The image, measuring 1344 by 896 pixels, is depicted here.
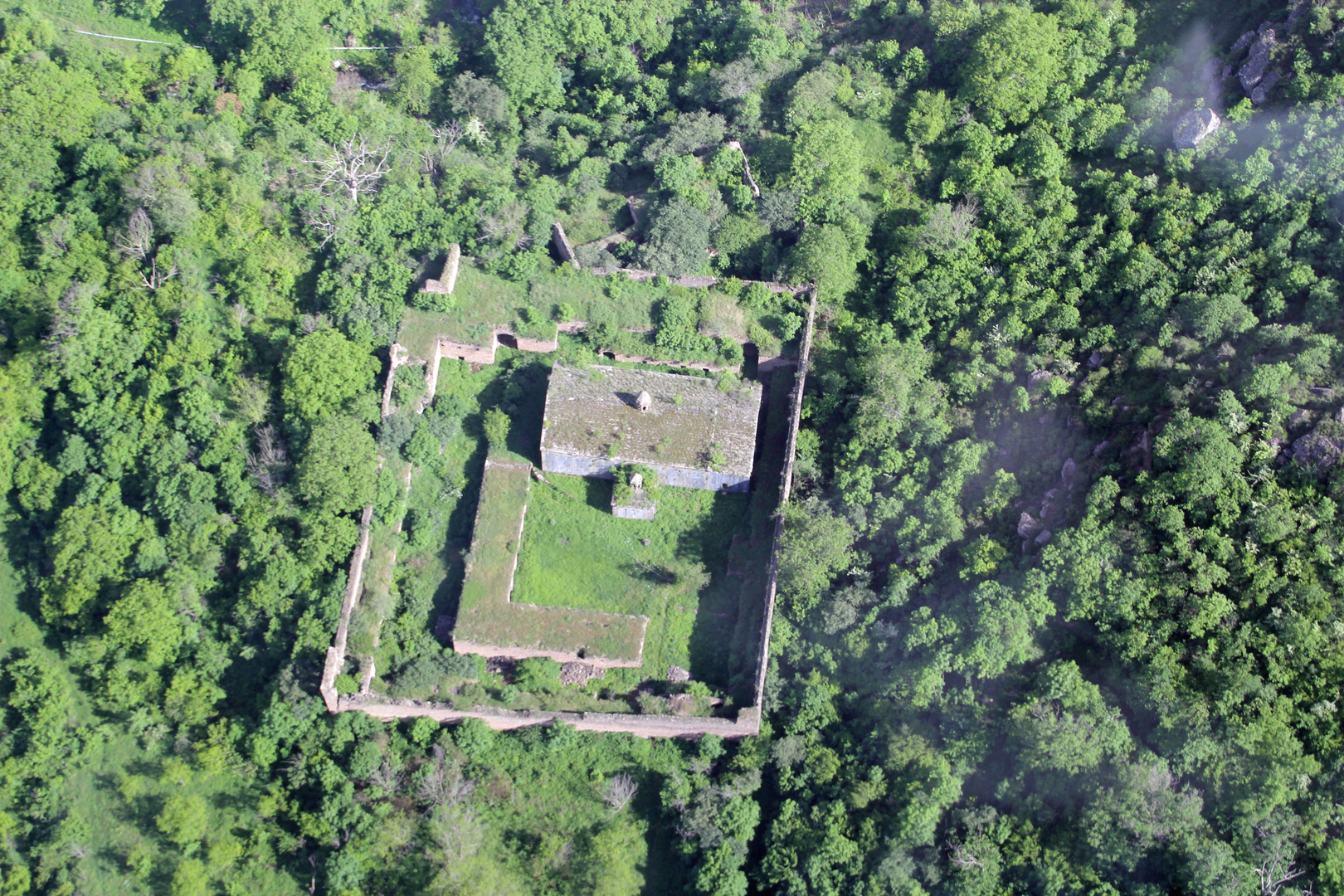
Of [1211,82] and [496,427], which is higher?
[1211,82]

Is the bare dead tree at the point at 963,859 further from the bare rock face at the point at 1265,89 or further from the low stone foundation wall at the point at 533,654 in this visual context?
the bare rock face at the point at 1265,89

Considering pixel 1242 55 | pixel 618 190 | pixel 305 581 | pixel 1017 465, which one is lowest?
pixel 305 581

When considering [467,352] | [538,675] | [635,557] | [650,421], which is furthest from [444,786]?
[467,352]

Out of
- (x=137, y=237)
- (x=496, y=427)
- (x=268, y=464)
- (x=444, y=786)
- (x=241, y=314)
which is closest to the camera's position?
(x=444, y=786)

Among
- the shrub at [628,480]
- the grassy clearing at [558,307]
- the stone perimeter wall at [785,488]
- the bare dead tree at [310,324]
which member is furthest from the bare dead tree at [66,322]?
the stone perimeter wall at [785,488]

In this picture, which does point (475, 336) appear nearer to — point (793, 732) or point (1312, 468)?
point (793, 732)

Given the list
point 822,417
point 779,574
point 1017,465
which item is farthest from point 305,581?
point 1017,465

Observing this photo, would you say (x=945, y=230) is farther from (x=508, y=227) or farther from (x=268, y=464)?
(x=268, y=464)
